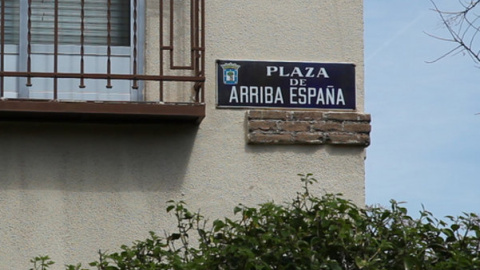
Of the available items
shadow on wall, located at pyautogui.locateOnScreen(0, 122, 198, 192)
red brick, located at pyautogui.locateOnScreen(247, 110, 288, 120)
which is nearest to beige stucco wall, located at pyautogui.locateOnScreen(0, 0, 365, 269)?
shadow on wall, located at pyautogui.locateOnScreen(0, 122, 198, 192)

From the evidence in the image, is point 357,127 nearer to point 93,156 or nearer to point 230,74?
point 230,74

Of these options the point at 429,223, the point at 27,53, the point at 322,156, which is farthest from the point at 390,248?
the point at 27,53

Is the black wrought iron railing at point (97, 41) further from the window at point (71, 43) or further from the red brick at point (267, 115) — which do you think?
the red brick at point (267, 115)

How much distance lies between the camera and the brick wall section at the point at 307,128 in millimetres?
8680

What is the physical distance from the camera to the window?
873cm

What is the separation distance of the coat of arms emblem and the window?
0.69 metres

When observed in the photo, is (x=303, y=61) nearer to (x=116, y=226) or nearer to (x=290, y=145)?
(x=290, y=145)

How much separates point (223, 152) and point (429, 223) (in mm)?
2225

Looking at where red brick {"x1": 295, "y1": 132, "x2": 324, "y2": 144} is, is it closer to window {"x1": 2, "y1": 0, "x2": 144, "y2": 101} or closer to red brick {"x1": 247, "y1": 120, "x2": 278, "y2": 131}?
red brick {"x1": 247, "y1": 120, "x2": 278, "y2": 131}

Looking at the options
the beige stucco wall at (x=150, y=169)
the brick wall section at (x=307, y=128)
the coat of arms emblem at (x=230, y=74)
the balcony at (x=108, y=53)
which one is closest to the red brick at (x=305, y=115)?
the brick wall section at (x=307, y=128)

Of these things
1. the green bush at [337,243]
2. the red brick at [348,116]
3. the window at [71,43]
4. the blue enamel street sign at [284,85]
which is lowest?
the green bush at [337,243]

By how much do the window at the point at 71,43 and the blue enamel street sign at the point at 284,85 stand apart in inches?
29.0

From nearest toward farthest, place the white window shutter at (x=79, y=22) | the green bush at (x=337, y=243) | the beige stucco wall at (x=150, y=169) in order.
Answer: the green bush at (x=337, y=243) → the beige stucco wall at (x=150, y=169) → the white window shutter at (x=79, y=22)

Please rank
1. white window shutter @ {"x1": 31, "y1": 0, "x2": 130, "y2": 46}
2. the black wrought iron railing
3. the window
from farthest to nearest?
white window shutter @ {"x1": 31, "y1": 0, "x2": 130, "y2": 46}, the window, the black wrought iron railing
